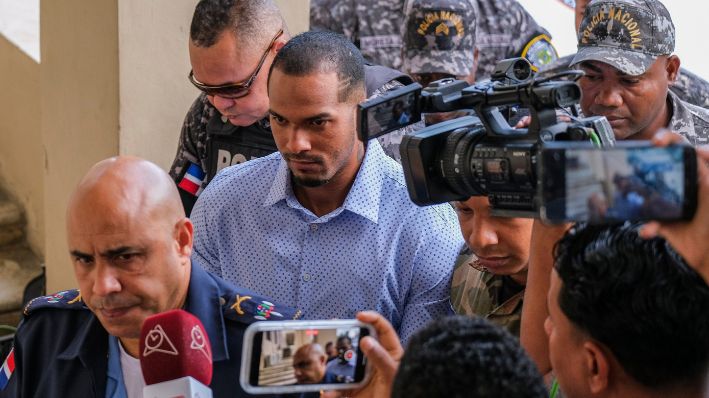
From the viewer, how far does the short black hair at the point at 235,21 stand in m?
3.68

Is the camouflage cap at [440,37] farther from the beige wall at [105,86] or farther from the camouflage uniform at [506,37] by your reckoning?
the beige wall at [105,86]

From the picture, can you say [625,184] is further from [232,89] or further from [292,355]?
[232,89]

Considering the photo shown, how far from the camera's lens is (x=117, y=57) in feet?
15.0

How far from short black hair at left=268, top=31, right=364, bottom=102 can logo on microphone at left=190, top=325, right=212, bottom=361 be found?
111cm

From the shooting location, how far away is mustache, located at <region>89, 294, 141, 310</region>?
259cm

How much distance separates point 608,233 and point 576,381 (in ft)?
0.84

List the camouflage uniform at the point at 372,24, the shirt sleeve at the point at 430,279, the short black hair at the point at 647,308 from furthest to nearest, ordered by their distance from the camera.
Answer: the camouflage uniform at the point at 372,24 < the shirt sleeve at the point at 430,279 < the short black hair at the point at 647,308

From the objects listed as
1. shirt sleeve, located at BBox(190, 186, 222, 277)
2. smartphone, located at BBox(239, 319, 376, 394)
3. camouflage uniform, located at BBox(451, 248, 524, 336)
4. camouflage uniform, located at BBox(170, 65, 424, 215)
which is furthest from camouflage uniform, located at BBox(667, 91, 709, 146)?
smartphone, located at BBox(239, 319, 376, 394)

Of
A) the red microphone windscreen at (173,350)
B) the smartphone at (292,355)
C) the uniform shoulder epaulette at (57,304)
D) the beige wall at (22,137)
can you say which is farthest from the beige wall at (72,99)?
the smartphone at (292,355)

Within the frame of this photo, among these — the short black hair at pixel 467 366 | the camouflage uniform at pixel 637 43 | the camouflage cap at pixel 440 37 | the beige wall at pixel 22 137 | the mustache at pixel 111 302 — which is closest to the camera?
the short black hair at pixel 467 366

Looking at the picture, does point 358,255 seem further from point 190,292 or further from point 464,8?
point 464,8

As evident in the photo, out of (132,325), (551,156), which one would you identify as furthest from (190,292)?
(551,156)

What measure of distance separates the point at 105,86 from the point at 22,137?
148 centimetres

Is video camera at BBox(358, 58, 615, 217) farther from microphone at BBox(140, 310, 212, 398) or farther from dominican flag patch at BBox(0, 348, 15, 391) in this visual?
dominican flag patch at BBox(0, 348, 15, 391)
